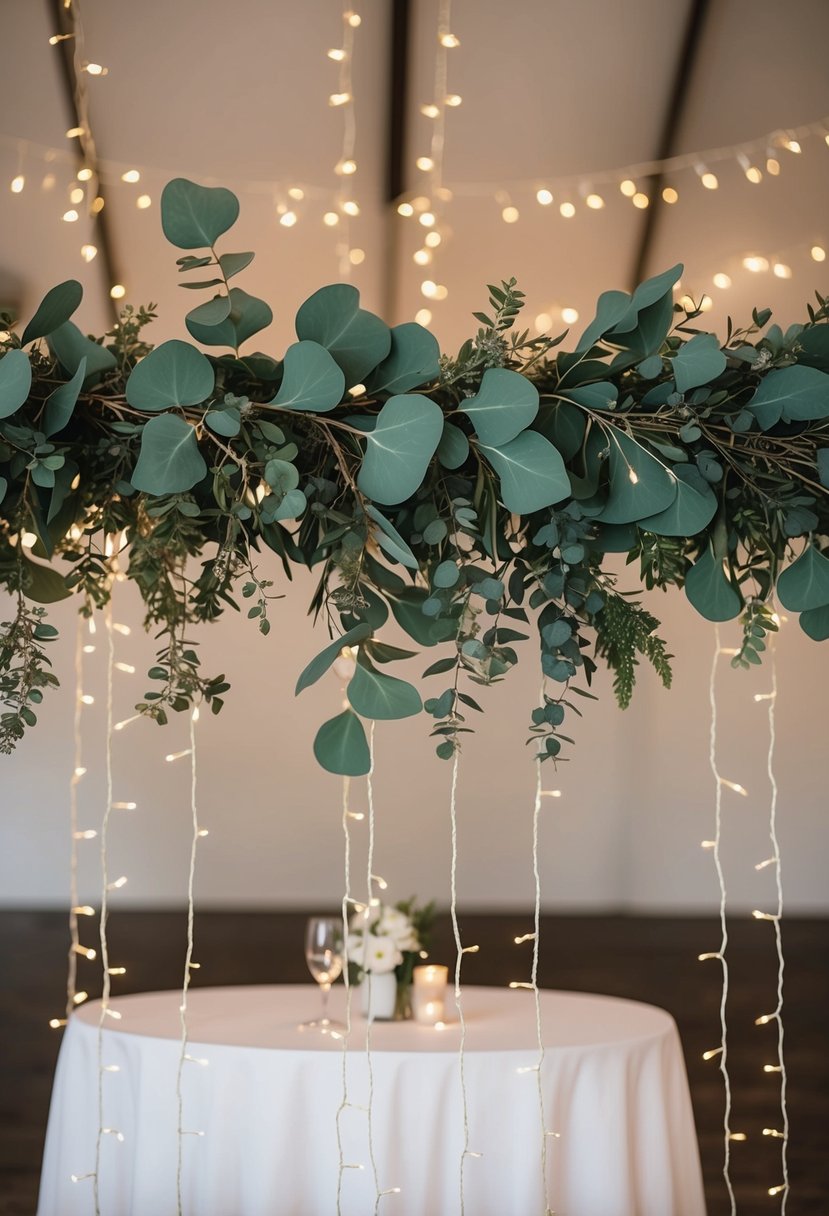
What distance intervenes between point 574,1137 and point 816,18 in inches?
116

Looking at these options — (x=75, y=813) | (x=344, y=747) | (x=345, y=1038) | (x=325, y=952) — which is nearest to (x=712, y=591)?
(x=344, y=747)

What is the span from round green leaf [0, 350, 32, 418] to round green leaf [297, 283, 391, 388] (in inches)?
9.5

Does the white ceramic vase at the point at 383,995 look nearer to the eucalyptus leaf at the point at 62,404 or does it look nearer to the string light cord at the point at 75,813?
the string light cord at the point at 75,813

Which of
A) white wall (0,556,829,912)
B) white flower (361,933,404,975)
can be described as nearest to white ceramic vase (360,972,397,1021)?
white flower (361,933,404,975)

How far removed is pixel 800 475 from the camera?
3.67 ft

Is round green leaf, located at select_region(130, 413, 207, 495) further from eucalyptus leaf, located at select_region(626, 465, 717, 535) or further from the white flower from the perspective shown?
the white flower

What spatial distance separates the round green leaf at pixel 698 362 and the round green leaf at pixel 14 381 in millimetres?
586

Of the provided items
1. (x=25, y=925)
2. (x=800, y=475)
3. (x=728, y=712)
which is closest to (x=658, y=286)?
(x=800, y=475)

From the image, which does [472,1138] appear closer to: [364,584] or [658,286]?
[364,584]

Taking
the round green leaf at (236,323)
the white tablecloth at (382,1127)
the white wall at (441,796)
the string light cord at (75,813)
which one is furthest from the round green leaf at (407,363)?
the white wall at (441,796)

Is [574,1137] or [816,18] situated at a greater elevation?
[816,18]

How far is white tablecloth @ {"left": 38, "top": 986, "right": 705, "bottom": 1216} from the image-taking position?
1956mm

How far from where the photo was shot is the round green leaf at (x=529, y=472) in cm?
100

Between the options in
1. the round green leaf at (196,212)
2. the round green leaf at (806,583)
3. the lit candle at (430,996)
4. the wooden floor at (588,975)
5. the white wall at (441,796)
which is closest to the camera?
the round green leaf at (196,212)
